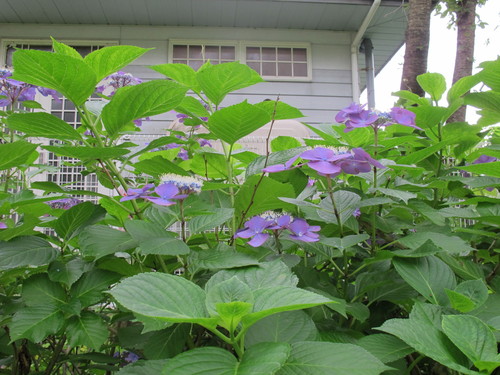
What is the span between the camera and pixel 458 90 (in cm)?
124

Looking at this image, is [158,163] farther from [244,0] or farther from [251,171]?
[244,0]

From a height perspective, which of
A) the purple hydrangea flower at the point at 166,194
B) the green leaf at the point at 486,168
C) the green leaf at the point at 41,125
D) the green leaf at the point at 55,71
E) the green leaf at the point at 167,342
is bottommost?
the green leaf at the point at 167,342

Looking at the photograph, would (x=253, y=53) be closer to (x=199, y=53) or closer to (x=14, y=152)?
(x=199, y=53)

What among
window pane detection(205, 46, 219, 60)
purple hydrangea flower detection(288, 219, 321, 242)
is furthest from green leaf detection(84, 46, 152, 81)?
window pane detection(205, 46, 219, 60)

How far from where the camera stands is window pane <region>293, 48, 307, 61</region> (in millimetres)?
7160

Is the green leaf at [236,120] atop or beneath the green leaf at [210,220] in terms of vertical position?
atop

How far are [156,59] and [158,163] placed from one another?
20.5 ft

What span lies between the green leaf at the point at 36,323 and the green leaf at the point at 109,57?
0.47m

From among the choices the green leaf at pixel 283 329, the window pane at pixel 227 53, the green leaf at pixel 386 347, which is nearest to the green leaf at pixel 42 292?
the green leaf at pixel 283 329

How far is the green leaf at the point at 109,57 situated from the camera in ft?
2.91

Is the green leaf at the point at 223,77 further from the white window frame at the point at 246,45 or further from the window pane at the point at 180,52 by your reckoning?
the window pane at the point at 180,52

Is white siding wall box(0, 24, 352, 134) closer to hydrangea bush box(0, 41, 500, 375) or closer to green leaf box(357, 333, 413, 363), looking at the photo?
hydrangea bush box(0, 41, 500, 375)

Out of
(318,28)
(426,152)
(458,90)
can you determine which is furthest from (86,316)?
(318,28)

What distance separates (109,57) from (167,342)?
55 centimetres
